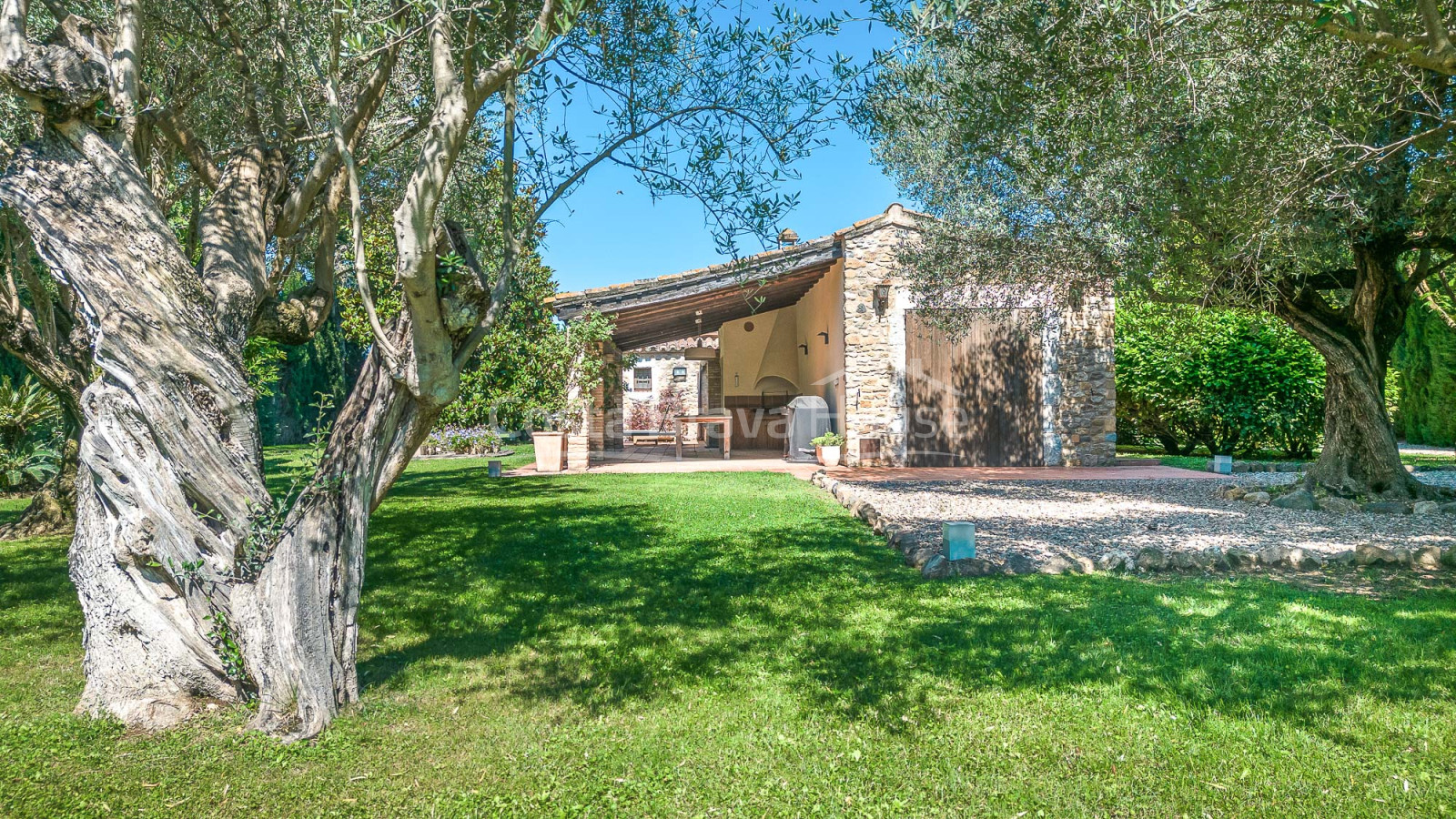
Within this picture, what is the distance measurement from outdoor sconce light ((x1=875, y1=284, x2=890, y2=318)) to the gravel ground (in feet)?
10.9

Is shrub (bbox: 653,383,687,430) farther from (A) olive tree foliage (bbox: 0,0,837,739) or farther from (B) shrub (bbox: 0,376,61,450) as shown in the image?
(A) olive tree foliage (bbox: 0,0,837,739)

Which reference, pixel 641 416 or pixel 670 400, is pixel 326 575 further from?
pixel 670 400

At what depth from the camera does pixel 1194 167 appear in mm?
5582

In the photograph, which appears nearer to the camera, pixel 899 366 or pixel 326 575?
pixel 326 575

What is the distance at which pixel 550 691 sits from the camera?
328cm

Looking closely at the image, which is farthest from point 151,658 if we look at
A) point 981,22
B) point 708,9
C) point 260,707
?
point 981,22

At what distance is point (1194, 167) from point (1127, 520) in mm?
3240

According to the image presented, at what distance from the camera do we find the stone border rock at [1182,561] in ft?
16.7

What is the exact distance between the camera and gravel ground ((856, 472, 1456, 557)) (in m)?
5.91

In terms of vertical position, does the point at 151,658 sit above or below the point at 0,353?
below

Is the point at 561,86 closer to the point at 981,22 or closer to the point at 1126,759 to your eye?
the point at 981,22

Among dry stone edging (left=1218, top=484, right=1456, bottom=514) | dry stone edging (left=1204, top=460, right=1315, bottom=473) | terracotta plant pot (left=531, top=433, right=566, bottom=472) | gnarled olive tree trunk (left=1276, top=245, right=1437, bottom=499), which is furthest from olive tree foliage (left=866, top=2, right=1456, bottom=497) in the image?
terracotta plant pot (left=531, top=433, right=566, bottom=472)

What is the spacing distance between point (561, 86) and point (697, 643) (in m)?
3.17

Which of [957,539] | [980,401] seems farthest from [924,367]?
[957,539]
